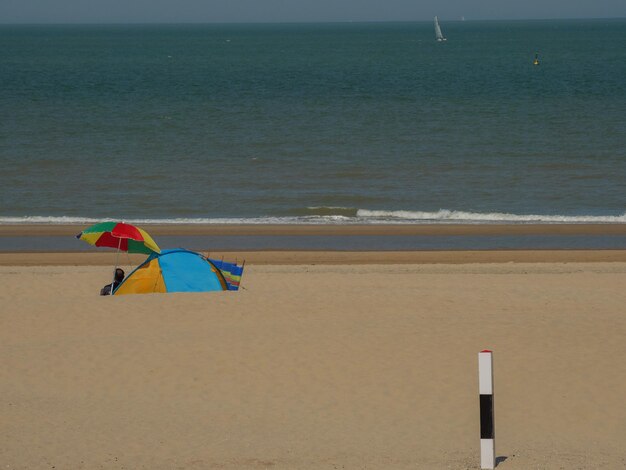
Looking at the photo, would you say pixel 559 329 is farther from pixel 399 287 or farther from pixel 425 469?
pixel 425 469

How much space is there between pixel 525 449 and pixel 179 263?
21.7 feet

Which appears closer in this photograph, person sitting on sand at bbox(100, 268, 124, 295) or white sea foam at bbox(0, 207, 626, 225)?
person sitting on sand at bbox(100, 268, 124, 295)

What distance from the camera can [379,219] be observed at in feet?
78.2

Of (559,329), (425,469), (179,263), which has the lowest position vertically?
(425,469)

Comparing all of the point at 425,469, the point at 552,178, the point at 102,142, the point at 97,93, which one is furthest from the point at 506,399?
the point at 97,93

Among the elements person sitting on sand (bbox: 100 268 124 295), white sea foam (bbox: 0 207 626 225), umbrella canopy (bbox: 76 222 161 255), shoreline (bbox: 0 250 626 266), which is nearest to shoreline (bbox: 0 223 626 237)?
white sea foam (bbox: 0 207 626 225)

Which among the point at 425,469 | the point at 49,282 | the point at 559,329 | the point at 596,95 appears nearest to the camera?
the point at 425,469

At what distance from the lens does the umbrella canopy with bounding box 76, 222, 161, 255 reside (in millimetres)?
13594

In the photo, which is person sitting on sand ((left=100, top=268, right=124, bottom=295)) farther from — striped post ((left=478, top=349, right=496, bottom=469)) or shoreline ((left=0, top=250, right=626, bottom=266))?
striped post ((left=478, top=349, right=496, bottom=469))

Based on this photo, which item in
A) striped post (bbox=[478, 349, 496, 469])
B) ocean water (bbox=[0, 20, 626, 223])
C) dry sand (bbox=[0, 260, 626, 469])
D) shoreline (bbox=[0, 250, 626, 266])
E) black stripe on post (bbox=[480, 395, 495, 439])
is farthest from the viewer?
ocean water (bbox=[0, 20, 626, 223])

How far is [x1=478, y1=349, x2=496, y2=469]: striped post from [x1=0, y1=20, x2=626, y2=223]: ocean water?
16.4 m

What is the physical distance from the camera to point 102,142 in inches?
1483

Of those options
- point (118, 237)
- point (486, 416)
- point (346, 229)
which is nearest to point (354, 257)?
point (346, 229)

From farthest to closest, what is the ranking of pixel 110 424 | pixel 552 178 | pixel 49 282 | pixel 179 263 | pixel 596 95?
pixel 596 95
pixel 552 178
pixel 49 282
pixel 179 263
pixel 110 424
